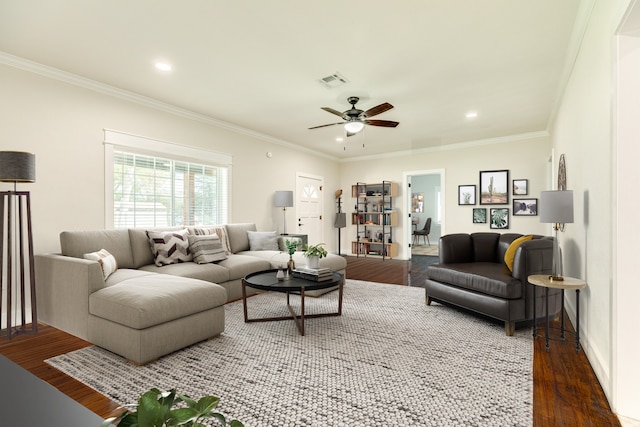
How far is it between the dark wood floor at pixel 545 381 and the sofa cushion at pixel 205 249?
4.78 feet

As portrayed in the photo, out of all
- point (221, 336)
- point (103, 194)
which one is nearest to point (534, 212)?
point (221, 336)

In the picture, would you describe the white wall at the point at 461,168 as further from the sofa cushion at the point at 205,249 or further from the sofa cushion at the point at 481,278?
the sofa cushion at the point at 205,249

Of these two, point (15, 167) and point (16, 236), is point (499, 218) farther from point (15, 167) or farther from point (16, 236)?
point (16, 236)

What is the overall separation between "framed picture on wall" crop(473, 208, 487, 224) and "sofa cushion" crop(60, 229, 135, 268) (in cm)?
625

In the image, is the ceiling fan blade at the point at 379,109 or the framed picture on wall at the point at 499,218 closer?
the ceiling fan blade at the point at 379,109

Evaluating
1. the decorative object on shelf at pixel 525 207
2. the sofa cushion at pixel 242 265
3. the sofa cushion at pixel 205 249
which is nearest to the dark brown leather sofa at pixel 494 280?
the sofa cushion at pixel 242 265

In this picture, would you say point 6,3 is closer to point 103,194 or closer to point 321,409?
point 103,194

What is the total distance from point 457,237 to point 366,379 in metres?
2.45

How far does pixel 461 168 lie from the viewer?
7070 millimetres

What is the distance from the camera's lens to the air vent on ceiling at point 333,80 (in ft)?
11.9

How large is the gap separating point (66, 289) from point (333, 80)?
131 inches

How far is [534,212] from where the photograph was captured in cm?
625

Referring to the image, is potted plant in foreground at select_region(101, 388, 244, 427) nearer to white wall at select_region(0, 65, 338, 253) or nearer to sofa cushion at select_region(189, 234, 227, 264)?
sofa cushion at select_region(189, 234, 227, 264)

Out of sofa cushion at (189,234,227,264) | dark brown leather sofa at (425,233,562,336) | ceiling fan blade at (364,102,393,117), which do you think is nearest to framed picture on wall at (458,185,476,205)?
dark brown leather sofa at (425,233,562,336)
